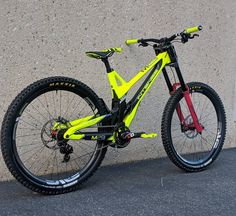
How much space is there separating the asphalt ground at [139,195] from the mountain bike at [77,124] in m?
0.14

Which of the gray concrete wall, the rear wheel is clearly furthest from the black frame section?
the gray concrete wall

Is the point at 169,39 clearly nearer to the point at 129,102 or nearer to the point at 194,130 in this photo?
the point at 129,102

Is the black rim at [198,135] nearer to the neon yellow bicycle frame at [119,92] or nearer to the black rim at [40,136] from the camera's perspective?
the neon yellow bicycle frame at [119,92]

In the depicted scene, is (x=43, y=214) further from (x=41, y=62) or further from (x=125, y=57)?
(x=125, y=57)

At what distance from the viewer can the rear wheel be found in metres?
2.59

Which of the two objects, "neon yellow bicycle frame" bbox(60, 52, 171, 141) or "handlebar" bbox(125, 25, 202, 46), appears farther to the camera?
"handlebar" bbox(125, 25, 202, 46)

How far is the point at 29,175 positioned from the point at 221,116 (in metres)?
1.93

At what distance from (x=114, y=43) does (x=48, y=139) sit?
1.09 metres

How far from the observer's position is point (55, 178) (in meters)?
3.10

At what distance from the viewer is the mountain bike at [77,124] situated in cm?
264

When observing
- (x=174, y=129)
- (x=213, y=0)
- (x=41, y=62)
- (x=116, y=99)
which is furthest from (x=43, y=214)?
(x=213, y=0)

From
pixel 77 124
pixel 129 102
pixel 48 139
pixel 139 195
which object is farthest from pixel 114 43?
pixel 139 195

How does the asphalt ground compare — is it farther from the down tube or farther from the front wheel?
the down tube

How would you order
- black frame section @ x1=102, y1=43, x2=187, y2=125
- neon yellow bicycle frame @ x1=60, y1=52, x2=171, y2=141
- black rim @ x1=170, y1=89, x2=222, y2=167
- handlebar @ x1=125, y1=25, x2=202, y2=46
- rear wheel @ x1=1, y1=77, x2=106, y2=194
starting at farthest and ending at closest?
black rim @ x1=170, y1=89, x2=222, y2=167 → handlebar @ x1=125, y1=25, x2=202, y2=46 → black frame section @ x1=102, y1=43, x2=187, y2=125 → neon yellow bicycle frame @ x1=60, y1=52, x2=171, y2=141 → rear wheel @ x1=1, y1=77, x2=106, y2=194
